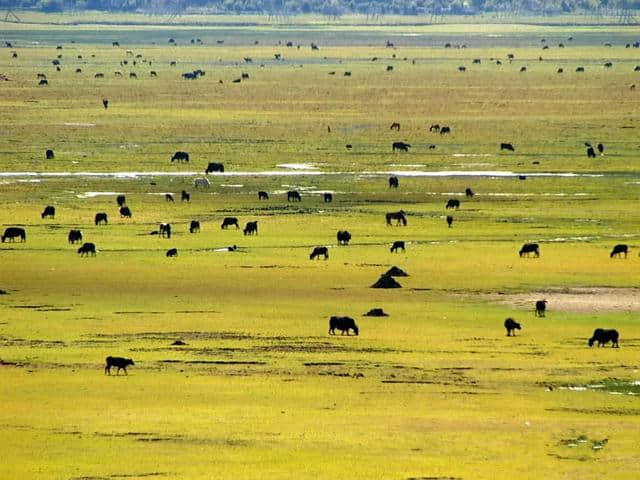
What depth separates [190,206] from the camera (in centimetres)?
5959

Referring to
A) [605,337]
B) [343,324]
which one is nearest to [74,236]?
[343,324]

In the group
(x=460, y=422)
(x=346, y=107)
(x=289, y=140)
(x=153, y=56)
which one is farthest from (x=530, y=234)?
(x=153, y=56)

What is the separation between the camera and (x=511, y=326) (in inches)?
1435

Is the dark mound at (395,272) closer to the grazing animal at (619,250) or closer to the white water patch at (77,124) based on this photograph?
the grazing animal at (619,250)

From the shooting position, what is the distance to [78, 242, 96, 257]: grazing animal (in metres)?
48.0

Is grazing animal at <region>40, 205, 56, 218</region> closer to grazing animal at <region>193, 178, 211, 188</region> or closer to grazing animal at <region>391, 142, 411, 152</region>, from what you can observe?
grazing animal at <region>193, 178, 211, 188</region>

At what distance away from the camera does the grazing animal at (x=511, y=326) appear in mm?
36344

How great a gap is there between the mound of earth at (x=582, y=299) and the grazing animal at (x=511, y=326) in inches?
119

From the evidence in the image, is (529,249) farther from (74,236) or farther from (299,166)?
(299,166)

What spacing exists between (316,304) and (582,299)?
20.0 ft

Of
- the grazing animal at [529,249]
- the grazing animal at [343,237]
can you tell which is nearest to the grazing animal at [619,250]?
the grazing animal at [529,249]

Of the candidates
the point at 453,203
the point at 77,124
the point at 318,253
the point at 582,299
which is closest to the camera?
the point at 582,299

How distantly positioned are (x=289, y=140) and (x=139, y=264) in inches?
1432

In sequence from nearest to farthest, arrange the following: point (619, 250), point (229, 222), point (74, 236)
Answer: point (619, 250) < point (74, 236) < point (229, 222)
